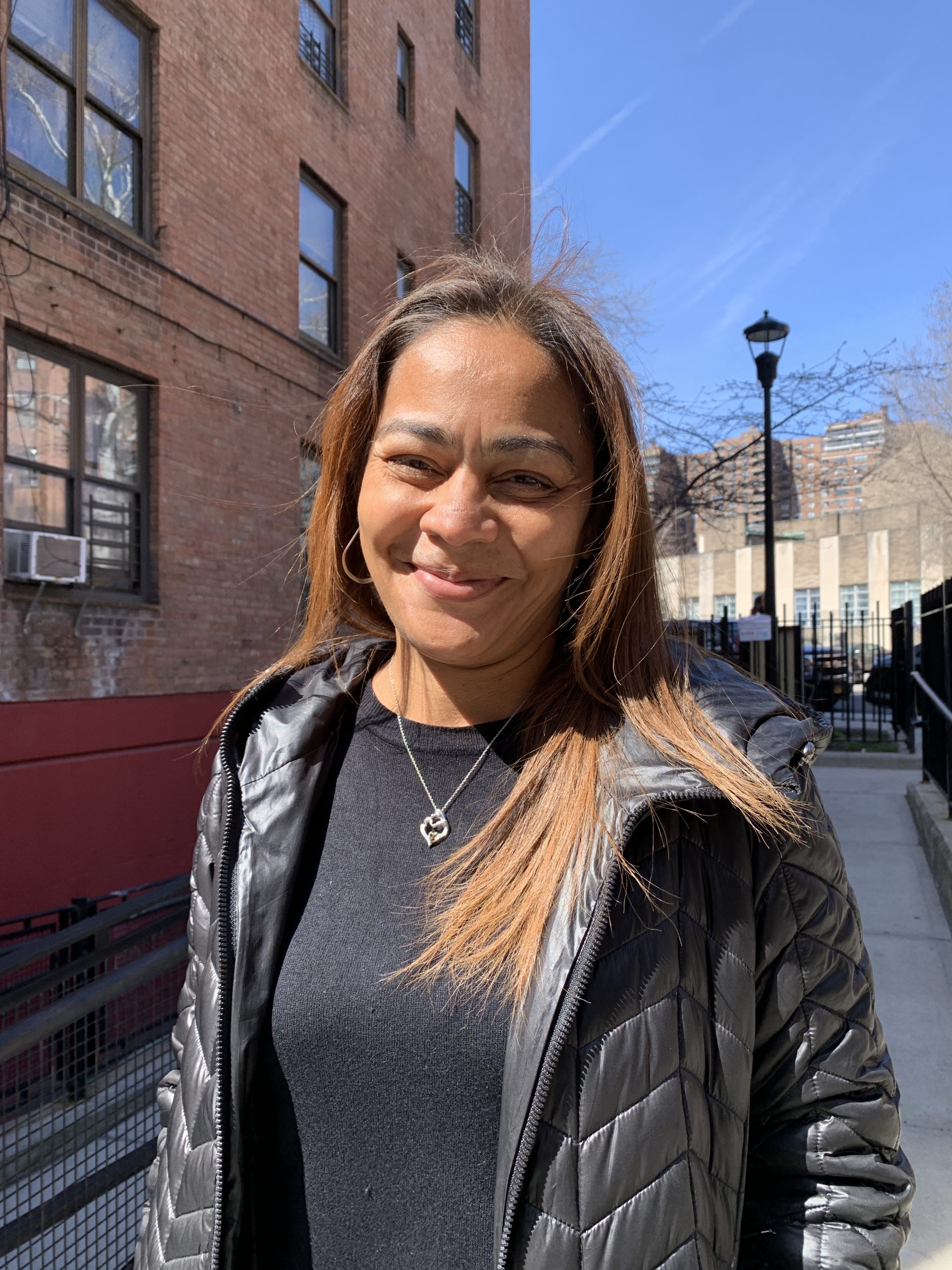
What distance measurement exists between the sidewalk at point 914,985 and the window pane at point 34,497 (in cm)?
594

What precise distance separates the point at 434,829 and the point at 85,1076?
1.96 m

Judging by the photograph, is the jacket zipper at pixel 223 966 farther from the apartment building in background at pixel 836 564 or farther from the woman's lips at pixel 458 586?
the apartment building in background at pixel 836 564

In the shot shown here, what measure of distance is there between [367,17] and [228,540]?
22.3 ft

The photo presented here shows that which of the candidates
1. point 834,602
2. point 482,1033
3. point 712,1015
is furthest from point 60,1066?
point 834,602

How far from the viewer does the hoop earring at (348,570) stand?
169 cm

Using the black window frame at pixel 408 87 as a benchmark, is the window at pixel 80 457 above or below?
below

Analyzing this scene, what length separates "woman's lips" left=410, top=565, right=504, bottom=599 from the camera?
1.32m

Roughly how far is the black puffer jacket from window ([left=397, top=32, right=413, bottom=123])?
12275 millimetres

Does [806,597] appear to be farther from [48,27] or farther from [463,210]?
[48,27]

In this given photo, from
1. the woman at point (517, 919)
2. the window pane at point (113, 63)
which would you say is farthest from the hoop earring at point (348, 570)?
the window pane at point (113, 63)

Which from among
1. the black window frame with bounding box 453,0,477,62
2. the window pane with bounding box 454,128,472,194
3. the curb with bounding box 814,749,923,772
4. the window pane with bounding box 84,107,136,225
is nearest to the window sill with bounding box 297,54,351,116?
the window pane with bounding box 84,107,136,225

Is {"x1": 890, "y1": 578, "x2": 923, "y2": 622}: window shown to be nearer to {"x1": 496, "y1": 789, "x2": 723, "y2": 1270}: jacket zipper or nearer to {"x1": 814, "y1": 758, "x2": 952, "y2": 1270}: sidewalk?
{"x1": 814, "y1": 758, "x2": 952, "y2": 1270}: sidewalk

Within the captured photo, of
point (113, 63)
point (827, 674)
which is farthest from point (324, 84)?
point (827, 674)

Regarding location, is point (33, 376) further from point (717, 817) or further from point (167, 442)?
point (717, 817)
